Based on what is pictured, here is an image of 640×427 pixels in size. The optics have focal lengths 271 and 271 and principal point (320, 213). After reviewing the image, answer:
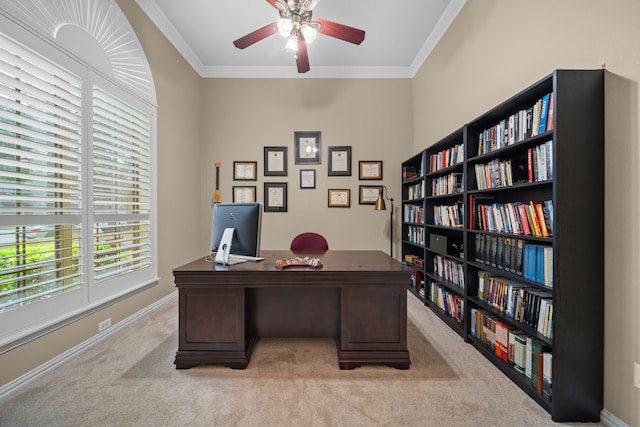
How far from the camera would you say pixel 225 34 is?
3365 mm

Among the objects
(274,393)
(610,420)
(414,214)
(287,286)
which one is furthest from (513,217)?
(274,393)

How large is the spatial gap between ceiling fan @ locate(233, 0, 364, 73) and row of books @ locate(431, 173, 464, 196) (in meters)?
1.55

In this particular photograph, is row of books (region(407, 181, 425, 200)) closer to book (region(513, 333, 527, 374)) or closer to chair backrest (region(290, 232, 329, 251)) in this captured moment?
chair backrest (region(290, 232, 329, 251))

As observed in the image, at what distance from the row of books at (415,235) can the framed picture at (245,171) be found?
7.95 feet

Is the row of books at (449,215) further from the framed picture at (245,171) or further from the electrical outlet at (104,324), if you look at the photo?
the electrical outlet at (104,324)

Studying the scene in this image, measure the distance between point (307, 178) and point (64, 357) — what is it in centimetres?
320

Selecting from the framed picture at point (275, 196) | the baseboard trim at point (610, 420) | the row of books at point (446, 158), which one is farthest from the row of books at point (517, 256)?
the framed picture at point (275, 196)

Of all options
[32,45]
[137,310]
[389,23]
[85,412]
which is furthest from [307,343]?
[389,23]

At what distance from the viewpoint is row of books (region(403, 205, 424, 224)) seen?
3.40 m

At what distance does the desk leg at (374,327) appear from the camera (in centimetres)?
190

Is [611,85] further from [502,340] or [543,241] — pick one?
[502,340]

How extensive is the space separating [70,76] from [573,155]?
10.8ft

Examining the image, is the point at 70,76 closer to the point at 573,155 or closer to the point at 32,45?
the point at 32,45

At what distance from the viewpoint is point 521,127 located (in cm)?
175
